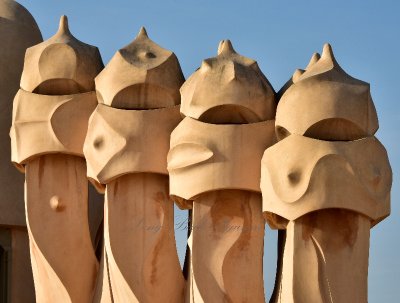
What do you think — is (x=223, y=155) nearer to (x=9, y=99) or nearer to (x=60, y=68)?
(x=60, y=68)

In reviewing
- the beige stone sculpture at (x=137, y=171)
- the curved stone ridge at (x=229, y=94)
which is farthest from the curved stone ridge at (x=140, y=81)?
the curved stone ridge at (x=229, y=94)

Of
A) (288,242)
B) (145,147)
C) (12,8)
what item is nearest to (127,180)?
(145,147)

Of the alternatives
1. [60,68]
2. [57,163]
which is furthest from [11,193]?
[60,68]

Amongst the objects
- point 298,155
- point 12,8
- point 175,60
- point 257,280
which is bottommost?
point 257,280

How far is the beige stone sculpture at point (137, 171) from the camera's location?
60.6 ft

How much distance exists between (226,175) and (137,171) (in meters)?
1.56

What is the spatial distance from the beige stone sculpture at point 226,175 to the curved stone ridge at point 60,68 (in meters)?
2.37

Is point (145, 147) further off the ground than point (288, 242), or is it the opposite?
point (145, 147)

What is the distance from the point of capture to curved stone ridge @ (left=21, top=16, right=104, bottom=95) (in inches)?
768

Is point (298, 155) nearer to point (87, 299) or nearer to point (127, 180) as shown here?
point (127, 180)

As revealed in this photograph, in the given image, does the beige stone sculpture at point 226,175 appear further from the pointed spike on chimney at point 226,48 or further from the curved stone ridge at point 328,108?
the curved stone ridge at point 328,108

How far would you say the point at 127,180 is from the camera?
18.7 metres

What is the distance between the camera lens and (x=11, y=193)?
21578 mm

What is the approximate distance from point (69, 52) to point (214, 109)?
2836 mm
